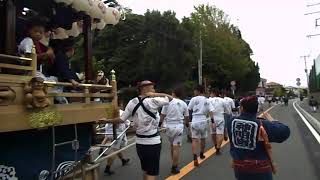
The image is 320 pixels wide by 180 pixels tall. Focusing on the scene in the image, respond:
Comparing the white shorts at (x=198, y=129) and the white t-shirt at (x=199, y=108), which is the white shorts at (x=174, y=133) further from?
the white t-shirt at (x=199, y=108)

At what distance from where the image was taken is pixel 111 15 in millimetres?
8125

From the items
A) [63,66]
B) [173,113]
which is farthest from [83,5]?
[173,113]

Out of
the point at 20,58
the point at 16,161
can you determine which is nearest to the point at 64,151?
the point at 16,161

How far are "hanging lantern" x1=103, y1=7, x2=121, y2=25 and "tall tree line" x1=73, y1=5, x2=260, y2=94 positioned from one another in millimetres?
42817

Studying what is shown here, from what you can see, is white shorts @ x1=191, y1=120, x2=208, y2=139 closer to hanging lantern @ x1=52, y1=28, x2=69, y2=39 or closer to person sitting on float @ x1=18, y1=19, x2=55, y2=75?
hanging lantern @ x1=52, y1=28, x2=69, y2=39

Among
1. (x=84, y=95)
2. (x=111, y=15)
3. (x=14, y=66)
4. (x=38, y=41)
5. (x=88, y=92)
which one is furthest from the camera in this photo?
(x=111, y=15)

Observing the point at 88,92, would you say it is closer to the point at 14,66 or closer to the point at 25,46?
the point at 25,46

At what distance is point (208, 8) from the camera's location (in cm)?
6531

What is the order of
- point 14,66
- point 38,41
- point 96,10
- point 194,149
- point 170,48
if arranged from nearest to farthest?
point 14,66, point 38,41, point 96,10, point 194,149, point 170,48

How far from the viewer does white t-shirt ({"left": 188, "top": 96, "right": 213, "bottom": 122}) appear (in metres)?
13.6

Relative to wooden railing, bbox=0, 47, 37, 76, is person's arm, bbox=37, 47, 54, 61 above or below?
above

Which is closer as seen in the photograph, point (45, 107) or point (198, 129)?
point (45, 107)

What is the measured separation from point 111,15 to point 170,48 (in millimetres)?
50490

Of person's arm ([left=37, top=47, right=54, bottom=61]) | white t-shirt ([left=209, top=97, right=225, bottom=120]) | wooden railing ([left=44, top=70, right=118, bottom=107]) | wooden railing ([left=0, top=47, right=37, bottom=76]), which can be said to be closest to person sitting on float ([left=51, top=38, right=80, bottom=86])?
wooden railing ([left=44, top=70, right=118, bottom=107])
